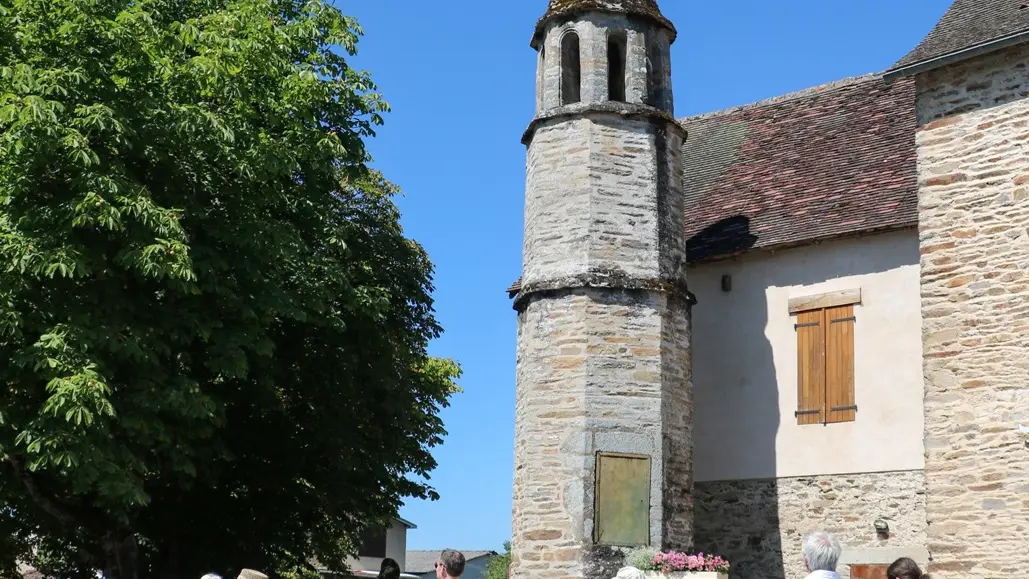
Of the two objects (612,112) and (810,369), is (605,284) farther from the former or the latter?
(810,369)

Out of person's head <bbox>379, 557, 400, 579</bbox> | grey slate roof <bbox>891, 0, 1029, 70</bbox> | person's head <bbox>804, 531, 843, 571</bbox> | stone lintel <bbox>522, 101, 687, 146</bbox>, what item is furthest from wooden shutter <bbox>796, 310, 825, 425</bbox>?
person's head <bbox>804, 531, 843, 571</bbox>

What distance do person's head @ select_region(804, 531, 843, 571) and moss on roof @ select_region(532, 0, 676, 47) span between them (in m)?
12.8

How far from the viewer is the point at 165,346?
51.7 ft

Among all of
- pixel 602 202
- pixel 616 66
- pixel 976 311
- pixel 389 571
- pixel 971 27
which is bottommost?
pixel 389 571

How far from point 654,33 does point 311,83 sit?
4.93m

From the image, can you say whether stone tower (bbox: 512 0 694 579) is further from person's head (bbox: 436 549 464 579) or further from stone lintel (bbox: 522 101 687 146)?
person's head (bbox: 436 549 464 579)

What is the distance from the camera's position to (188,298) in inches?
652

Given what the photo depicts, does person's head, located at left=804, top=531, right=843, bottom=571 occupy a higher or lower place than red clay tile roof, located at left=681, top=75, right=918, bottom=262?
lower

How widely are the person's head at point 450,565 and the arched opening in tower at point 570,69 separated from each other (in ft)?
36.6

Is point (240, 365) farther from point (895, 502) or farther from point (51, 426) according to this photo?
point (895, 502)

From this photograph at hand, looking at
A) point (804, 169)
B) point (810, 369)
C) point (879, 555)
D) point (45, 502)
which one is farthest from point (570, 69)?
point (45, 502)

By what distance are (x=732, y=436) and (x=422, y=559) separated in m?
45.4

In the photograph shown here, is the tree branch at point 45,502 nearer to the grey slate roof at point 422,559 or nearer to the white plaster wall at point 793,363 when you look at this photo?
the white plaster wall at point 793,363

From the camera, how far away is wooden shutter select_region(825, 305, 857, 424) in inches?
679
